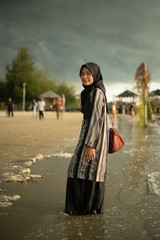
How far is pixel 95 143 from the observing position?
11.6 ft

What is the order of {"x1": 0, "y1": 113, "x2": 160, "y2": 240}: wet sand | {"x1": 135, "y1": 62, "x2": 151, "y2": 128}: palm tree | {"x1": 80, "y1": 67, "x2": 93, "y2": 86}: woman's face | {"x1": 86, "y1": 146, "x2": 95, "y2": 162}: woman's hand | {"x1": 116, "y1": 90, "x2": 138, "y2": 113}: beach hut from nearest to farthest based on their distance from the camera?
{"x1": 0, "y1": 113, "x2": 160, "y2": 240}: wet sand
{"x1": 86, "y1": 146, "x2": 95, "y2": 162}: woman's hand
{"x1": 80, "y1": 67, "x2": 93, "y2": 86}: woman's face
{"x1": 135, "y1": 62, "x2": 151, "y2": 128}: palm tree
{"x1": 116, "y1": 90, "x2": 138, "y2": 113}: beach hut

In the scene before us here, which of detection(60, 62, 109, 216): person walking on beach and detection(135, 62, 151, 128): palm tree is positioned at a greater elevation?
detection(135, 62, 151, 128): palm tree

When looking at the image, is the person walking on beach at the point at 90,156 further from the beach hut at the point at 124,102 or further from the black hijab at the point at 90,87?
the beach hut at the point at 124,102

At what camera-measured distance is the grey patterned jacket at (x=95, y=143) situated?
11.5 feet

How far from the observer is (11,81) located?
245 feet

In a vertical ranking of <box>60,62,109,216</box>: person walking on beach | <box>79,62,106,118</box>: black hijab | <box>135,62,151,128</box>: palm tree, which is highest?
<box>135,62,151,128</box>: palm tree

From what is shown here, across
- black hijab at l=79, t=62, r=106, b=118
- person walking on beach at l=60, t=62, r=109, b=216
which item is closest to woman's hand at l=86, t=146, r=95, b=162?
person walking on beach at l=60, t=62, r=109, b=216

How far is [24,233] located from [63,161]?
4097 millimetres

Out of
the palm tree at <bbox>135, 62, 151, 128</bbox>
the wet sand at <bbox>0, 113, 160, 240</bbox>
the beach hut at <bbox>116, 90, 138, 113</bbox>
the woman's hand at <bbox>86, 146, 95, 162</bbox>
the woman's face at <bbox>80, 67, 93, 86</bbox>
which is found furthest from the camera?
the beach hut at <bbox>116, 90, 138, 113</bbox>

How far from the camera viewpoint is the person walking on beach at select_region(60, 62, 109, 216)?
3516 millimetres

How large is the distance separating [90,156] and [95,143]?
Answer: 0.47ft

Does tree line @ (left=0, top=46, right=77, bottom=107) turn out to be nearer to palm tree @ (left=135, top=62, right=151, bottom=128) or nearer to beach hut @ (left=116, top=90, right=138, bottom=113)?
beach hut @ (left=116, top=90, right=138, bottom=113)

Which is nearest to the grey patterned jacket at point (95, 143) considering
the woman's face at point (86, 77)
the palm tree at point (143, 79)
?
the woman's face at point (86, 77)

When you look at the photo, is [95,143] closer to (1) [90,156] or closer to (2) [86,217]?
(1) [90,156]
